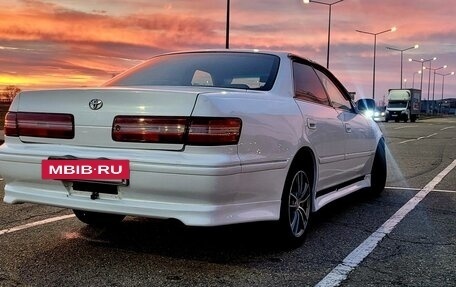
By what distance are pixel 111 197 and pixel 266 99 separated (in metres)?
1.29

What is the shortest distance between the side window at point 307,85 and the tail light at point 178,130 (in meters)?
1.23

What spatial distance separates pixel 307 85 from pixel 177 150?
1865 mm

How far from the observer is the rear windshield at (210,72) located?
457 centimetres

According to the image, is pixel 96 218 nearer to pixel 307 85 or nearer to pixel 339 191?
→ pixel 307 85

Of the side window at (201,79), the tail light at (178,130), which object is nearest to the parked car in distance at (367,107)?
the side window at (201,79)

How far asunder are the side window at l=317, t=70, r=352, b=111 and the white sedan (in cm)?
89


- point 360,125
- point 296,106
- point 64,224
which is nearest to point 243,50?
point 296,106

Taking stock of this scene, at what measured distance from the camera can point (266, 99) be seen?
4.09m

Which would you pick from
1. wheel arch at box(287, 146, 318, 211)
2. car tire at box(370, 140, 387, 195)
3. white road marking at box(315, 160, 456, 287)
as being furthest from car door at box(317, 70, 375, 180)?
wheel arch at box(287, 146, 318, 211)

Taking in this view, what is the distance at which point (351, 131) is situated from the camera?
18.7 ft

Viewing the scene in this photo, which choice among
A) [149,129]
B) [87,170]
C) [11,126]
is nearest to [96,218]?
[11,126]

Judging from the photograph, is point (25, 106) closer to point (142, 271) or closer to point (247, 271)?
point (142, 271)

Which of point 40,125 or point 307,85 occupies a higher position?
point 307,85

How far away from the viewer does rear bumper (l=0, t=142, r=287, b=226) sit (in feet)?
11.4
